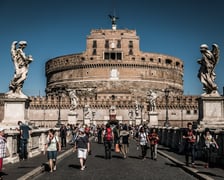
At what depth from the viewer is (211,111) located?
14812mm

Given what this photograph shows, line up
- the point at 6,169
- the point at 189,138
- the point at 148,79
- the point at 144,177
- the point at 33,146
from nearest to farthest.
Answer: the point at 144,177, the point at 6,169, the point at 189,138, the point at 33,146, the point at 148,79

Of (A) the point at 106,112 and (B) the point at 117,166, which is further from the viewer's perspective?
(A) the point at 106,112

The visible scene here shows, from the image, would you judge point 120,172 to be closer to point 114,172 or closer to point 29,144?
point 114,172

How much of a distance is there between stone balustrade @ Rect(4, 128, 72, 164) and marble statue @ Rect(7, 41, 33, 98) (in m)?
1.64

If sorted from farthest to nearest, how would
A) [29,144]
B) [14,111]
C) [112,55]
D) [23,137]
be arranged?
[112,55] → [29,144] → [14,111] → [23,137]

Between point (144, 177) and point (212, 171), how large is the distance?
1964mm

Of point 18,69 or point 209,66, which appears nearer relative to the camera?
point 18,69

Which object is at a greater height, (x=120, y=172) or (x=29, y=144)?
(x=29, y=144)

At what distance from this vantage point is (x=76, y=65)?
303 ft

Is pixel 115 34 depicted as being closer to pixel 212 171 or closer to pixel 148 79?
pixel 148 79

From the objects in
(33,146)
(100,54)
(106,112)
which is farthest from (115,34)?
(33,146)

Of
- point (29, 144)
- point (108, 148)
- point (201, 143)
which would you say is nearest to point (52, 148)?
point (29, 144)

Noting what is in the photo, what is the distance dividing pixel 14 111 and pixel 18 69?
159 centimetres

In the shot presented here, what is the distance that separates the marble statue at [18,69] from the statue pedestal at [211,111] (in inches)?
268
